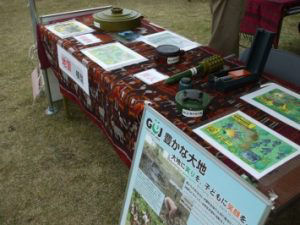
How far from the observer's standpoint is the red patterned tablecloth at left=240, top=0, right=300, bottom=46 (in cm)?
253

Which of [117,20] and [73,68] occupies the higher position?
[117,20]

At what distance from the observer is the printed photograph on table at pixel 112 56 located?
1413mm

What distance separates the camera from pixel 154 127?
91 centimetres

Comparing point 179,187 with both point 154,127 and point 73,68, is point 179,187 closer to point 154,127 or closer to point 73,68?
point 154,127

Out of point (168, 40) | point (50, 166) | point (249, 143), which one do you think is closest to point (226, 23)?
point (168, 40)

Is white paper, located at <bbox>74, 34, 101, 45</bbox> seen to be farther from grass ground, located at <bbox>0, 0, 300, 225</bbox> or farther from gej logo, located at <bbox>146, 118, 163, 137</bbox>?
gej logo, located at <bbox>146, 118, 163, 137</bbox>

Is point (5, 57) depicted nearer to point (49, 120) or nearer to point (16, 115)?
point (16, 115)

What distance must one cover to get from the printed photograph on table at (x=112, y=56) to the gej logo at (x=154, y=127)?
52 cm

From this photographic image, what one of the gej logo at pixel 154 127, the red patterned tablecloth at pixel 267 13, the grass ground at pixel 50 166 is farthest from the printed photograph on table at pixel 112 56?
the red patterned tablecloth at pixel 267 13

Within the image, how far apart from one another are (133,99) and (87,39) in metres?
0.68

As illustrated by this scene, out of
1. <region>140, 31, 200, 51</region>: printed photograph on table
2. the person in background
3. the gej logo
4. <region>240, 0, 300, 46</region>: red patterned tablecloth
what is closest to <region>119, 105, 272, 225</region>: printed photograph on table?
the gej logo

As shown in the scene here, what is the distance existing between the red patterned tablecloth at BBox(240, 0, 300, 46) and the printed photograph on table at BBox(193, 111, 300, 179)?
1763mm

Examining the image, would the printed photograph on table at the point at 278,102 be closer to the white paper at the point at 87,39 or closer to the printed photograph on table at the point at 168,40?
the printed photograph on table at the point at 168,40

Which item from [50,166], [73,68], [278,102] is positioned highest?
[278,102]
